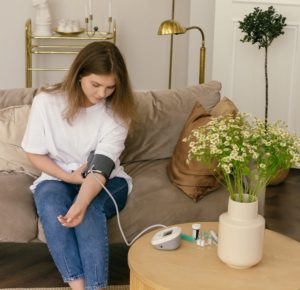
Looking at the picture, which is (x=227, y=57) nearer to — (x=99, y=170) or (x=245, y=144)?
(x=99, y=170)

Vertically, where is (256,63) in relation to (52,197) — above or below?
above

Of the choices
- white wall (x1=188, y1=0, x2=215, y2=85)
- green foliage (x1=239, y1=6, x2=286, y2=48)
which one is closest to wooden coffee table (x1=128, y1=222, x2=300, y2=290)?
green foliage (x1=239, y1=6, x2=286, y2=48)

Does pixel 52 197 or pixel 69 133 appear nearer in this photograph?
pixel 52 197

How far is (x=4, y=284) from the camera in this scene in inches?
88.6

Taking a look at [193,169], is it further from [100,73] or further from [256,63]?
[256,63]

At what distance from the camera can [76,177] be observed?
2.03 m

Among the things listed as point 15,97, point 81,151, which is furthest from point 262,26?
point 81,151

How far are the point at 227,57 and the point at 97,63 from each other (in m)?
1.90

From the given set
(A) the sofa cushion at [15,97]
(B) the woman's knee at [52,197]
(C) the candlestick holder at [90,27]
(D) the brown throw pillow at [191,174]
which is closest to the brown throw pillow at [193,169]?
(D) the brown throw pillow at [191,174]

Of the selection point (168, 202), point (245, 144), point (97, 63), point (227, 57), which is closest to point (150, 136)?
point (168, 202)

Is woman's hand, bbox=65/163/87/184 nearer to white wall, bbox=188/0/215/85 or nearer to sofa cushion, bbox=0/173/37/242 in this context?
sofa cushion, bbox=0/173/37/242

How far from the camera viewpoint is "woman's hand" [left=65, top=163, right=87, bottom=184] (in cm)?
202

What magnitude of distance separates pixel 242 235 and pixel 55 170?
808mm

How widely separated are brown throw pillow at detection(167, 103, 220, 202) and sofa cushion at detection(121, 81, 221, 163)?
0.14 m
